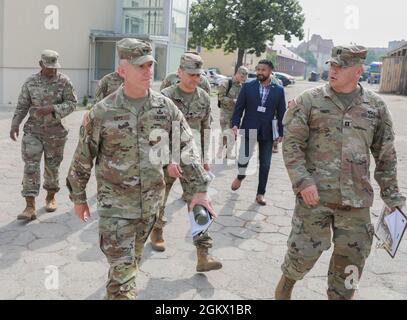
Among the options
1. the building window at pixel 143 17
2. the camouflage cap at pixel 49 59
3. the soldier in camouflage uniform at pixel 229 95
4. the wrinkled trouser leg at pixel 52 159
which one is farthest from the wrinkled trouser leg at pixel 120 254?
the building window at pixel 143 17

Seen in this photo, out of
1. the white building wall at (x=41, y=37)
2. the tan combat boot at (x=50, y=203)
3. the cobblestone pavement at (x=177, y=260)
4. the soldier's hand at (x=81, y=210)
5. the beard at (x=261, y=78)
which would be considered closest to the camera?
the soldier's hand at (x=81, y=210)

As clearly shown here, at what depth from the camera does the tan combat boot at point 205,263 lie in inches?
156

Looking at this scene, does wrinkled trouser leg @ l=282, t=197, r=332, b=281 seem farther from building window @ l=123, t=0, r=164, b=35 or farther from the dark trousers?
building window @ l=123, t=0, r=164, b=35

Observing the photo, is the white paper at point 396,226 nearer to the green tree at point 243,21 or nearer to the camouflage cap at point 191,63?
the camouflage cap at point 191,63

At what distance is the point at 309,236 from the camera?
10.1 feet

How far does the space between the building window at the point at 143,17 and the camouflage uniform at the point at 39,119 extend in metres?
15.7

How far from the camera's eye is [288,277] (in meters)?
3.24

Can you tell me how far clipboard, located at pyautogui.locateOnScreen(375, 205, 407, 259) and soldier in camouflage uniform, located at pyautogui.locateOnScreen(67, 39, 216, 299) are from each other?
48.2 inches

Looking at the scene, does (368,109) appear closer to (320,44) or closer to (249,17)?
(249,17)

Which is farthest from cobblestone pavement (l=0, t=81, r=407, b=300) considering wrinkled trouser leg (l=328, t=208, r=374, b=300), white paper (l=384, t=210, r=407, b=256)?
white paper (l=384, t=210, r=407, b=256)

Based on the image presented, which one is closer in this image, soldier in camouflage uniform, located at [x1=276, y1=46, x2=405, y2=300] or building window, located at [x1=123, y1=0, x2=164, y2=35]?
soldier in camouflage uniform, located at [x1=276, y1=46, x2=405, y2=300]

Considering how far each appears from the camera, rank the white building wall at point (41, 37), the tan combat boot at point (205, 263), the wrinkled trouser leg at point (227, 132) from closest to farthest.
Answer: the tan combat boot at point (205, 263)
the wrinkled trouser leg at point (227, 132)
the white building wall at point (41, 37)

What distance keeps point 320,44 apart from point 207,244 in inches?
4855

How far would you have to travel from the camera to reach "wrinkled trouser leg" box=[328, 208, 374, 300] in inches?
119
